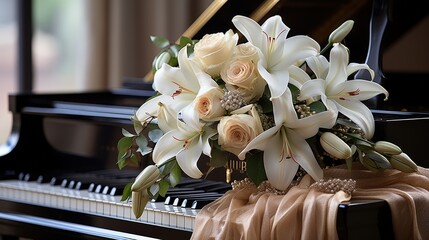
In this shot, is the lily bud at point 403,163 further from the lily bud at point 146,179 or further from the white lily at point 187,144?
the lily bud at point 146,179

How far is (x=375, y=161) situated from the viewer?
217 centimetres

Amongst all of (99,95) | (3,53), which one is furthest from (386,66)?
(3,53)

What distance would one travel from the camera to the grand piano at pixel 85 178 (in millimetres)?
2369

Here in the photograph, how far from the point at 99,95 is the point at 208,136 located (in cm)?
160

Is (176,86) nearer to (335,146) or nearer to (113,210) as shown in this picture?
(335,146)

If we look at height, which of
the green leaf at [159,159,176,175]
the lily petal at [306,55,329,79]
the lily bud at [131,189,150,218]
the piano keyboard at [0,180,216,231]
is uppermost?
the lily petal at [306,55,329,79]

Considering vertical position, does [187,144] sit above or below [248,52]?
below

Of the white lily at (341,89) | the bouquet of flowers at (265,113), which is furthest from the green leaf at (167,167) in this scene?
the white lily at (341,89)

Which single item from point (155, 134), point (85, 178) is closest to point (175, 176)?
point (155, 134)

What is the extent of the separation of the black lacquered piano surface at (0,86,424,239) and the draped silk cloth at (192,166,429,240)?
8 cm

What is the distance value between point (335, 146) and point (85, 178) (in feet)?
3.69

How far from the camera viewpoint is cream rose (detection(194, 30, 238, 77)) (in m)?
2.17

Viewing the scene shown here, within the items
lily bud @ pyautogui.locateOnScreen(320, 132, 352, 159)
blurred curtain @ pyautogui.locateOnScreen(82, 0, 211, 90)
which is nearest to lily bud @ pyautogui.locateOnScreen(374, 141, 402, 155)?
lily bud @ pyautogui.locateOnScreen(320, 132, 352, 159)

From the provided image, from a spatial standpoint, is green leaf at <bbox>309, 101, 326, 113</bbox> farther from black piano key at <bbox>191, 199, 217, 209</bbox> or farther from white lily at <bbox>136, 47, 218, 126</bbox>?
black piano key at <bbox>191, 199, 217, 209</bbox>
